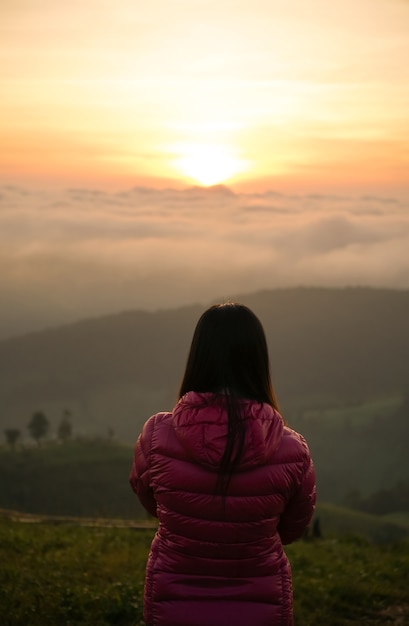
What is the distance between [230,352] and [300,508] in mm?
→ 870

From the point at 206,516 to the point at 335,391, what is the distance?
652ft

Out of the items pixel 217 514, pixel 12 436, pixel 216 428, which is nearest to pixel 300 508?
pixel 217 514

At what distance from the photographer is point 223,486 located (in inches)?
141

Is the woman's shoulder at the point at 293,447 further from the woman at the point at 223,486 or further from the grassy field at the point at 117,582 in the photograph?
the grassy field at the point at 117,582

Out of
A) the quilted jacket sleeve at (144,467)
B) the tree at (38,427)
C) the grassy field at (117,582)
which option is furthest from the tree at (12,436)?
the quilted jacket sleeve at (144,467)

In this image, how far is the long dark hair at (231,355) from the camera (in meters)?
3.65

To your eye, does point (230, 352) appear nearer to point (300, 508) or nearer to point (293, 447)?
point (293, 447)

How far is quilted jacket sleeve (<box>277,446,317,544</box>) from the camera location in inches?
147

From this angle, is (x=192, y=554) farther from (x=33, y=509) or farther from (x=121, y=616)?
(x=33, y=509)

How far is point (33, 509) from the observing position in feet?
260

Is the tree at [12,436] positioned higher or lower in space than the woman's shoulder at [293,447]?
lower

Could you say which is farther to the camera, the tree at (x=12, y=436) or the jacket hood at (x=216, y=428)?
the tree at (x=12, y=436)

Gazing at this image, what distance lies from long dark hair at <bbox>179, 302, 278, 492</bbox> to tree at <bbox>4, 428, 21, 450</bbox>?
95.5 meters

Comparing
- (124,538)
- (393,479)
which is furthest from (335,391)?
(124,538)
